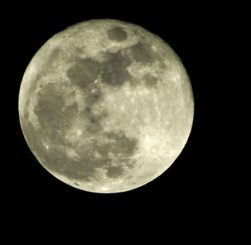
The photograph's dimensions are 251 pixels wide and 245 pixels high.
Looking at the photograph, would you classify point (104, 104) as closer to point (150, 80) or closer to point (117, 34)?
point (150, 80)

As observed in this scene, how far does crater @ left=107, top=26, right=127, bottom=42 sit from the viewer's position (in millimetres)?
4759

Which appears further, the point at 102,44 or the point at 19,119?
the point at 19,119

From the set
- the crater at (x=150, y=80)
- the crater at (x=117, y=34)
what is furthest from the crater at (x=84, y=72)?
the crater at (x=150, y=80)

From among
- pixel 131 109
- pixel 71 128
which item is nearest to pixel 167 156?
pixel 131 109

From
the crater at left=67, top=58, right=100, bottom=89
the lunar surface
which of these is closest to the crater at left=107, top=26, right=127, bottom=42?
the lunar surface

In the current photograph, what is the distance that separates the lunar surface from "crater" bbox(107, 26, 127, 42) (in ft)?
0.03

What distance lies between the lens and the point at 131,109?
15.0 ft

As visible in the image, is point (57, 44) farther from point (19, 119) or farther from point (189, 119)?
point (189, 119)

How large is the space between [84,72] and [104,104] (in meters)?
0.37

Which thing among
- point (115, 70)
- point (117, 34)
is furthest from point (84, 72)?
point (117, 34)

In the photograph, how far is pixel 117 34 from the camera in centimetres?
480

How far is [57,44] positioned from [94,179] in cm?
147

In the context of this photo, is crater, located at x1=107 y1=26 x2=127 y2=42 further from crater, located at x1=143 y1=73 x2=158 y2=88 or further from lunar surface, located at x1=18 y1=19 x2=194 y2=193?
crater, located at x1=143 y1=73 x2=158 y2=88

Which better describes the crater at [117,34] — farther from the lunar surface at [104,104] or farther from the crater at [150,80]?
the crater at [150,80]
